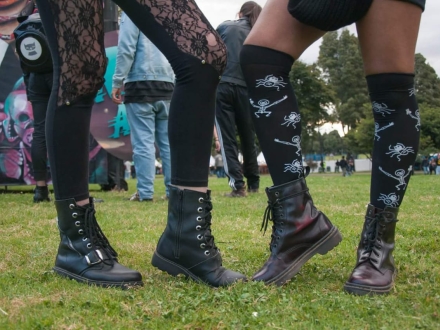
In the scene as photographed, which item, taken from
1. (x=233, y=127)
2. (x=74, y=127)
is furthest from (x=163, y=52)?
(x=233, y=127)

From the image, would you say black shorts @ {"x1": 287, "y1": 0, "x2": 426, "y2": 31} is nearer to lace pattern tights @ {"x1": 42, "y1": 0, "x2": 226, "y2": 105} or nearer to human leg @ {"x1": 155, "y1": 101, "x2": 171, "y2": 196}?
lace pattern tights @ {"x1": 42, "y1": 0, "x2": 226, "y2": 105}

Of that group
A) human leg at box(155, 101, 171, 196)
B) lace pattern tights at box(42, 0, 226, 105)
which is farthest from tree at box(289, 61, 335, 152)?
lace pattern tights at box(42, 0, 226, 105)

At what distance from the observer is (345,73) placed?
55.7 m

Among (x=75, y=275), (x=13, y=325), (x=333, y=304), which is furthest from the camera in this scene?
Result: (x=75, y=275)

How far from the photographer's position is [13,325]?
1.52m

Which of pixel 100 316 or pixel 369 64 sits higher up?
pixel 369 64

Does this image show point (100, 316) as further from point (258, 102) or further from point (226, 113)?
point (226, 113)

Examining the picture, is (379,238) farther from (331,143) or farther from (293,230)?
(331,143)

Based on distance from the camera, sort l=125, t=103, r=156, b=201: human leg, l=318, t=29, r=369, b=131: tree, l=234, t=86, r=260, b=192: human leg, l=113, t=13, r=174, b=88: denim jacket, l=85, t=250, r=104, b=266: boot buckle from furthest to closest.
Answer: l=318, t=29, r=369, b=131: tree, l=234, t=86, r=260, b=192: human leg, l=125, t=103, r=156, b=201: human leg, l=113, t=13, r=174, b=88: denim jacket, l=85, t=250, r=104, b=266: boot buckle

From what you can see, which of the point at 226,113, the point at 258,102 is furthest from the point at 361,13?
the point at 226,113

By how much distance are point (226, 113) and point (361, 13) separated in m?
4.86

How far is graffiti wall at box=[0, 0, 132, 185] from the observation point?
8273 millimetres

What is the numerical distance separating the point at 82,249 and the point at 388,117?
129 centimetres

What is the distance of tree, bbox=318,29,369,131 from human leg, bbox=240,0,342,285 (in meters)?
52.6
